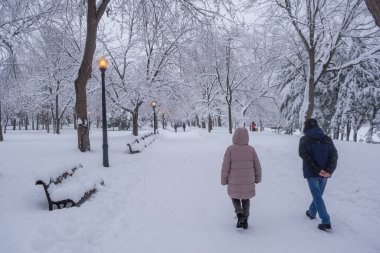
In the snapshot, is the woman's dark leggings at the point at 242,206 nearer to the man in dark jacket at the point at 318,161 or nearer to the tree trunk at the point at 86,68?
the man in dark jacket at the point at 318,161

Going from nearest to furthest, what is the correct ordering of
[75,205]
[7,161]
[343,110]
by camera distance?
1. [75,205]
2. [7,161]
3. [343,110]

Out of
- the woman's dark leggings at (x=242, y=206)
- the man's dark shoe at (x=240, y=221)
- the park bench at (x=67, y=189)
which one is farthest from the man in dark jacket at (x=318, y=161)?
the park bench at (x=67, y=189)

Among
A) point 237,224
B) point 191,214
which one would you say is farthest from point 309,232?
point 191,214

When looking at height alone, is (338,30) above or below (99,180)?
above

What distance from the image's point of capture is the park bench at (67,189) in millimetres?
5793

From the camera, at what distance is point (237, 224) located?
5.63m

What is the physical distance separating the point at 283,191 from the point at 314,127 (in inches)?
132

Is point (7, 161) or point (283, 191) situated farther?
point (7, 161)

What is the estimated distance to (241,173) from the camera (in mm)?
5645

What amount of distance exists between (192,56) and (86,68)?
28.5 feet

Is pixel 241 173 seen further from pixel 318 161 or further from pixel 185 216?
pixel 185 216

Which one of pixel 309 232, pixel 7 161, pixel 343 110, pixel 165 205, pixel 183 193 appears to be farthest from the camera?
pixel 343 110

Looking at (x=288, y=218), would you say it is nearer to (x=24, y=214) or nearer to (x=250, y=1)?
(x=24, y=214)

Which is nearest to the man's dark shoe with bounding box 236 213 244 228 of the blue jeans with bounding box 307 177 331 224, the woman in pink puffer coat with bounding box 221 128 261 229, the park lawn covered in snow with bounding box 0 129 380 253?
the woman in pink puffer coat with bounding box 221 128 261 229
